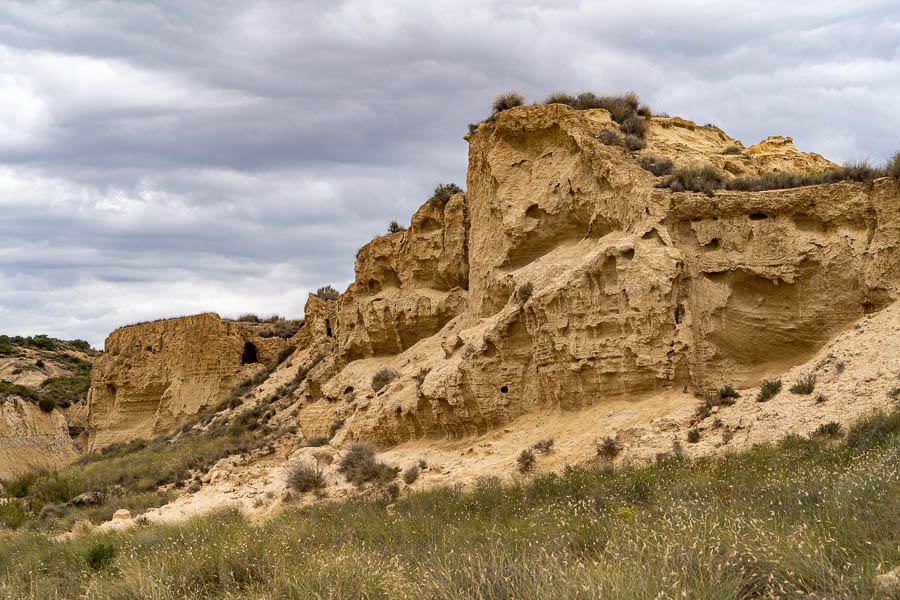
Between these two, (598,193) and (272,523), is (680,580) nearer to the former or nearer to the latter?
(272,523)

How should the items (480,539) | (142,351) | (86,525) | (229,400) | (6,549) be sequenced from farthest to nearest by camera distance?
(142,351) → (229,400) → (86,525) → (6,549) → (480,539)

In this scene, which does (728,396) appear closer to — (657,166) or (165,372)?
(657,166)

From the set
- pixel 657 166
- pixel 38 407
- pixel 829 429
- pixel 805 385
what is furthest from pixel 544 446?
pixel 38 407

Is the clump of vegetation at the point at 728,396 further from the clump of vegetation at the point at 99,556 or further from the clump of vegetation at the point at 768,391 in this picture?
the clump of vegetation at the point at 99,556

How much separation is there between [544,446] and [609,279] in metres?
3.57

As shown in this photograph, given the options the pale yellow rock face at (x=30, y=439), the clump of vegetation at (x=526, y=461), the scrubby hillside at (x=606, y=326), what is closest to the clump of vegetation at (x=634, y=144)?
the scrubby hillside at (x=606, y=326)

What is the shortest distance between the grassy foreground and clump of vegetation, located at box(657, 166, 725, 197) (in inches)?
231

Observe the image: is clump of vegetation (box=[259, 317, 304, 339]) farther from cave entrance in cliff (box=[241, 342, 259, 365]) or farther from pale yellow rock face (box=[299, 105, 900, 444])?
pale yellow rock face (box=[299, 105, 900, 444])

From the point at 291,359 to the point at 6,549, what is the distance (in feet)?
60.5

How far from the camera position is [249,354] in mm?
33531

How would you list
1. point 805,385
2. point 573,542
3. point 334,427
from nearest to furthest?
point 573,542 → point 805,385 → point 334,427

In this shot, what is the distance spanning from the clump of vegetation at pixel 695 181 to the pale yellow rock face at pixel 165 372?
2426cm

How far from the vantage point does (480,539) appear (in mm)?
7141

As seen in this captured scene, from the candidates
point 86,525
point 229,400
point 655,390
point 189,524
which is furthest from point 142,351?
point 655,390
